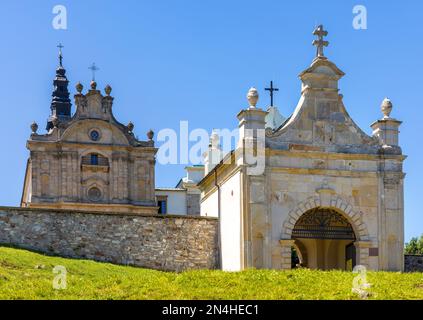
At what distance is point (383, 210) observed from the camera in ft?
113

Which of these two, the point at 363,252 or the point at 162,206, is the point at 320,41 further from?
the point at 162,206

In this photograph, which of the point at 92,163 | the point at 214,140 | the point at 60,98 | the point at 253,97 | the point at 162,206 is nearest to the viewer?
the point at 253,97

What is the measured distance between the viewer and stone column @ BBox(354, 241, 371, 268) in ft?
112

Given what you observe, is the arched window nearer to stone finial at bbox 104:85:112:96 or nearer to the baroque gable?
stone finial at bbox 104:85:112:96

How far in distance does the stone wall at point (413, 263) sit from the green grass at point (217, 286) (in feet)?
30.6

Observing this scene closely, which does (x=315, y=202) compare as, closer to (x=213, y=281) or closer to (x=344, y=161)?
(x=344, y=161)

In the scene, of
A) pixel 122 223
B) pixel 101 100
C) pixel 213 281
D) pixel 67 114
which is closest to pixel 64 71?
pixel 67 114

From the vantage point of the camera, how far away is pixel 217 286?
23828 millimetres

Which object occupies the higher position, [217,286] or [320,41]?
[320,41]

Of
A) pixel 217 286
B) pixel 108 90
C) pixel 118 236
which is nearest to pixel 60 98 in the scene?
pixel 108 90

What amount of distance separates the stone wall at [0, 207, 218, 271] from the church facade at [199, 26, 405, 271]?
1.12 m

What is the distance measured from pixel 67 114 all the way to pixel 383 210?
4727cm

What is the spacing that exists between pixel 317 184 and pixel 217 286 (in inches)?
448

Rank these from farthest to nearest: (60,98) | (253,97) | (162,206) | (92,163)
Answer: (60,98)
(162,206)
(92,163)
(253,97)
